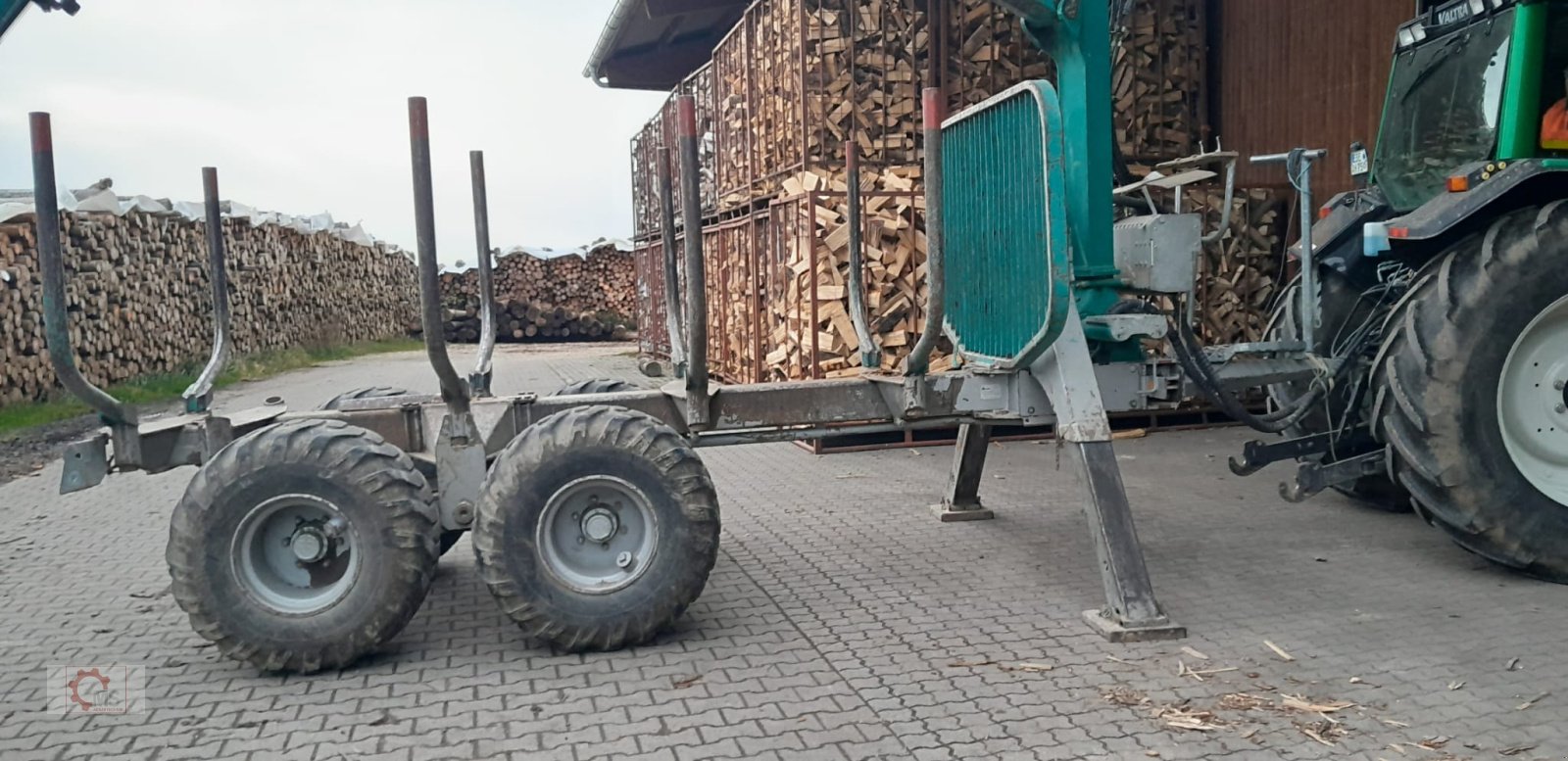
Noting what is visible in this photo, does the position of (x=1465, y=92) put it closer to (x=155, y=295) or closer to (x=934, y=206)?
(x=934, y=206)

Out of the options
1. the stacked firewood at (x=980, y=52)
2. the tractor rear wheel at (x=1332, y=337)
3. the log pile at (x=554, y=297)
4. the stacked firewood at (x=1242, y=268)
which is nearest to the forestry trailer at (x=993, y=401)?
the tractor rear wheel at (x=1332, y=337)

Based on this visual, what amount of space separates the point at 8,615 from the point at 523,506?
8.85 ft

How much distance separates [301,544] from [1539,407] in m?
5.29

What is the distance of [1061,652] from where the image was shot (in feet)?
13.8

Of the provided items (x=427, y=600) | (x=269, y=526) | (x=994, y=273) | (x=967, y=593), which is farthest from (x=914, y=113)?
(x=269, y=526)

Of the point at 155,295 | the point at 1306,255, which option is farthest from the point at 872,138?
the point at 155,295

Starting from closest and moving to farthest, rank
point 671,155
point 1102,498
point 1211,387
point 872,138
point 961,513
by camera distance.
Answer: point 1102,498 → point 1211,387 → point 961,513 → point 671,155 → point 872,138

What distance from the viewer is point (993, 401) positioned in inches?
193

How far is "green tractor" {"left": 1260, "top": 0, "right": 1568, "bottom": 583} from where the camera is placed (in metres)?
4.82

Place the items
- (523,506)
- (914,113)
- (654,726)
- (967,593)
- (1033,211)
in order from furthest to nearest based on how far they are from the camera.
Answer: (914,113) → (967,593) → (1033,211) → (523,506) → (654,726)

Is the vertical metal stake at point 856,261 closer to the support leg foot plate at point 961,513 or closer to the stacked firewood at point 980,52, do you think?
the support leg foot plate at point 961,513

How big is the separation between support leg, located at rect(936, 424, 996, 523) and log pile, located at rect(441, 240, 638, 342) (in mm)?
20704

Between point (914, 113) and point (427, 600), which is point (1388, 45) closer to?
point (914, 113)

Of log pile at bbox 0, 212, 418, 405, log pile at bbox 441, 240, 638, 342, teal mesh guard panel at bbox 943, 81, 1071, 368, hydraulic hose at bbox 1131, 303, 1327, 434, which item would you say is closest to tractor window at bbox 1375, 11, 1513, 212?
hydraulic hose at bbox 1131, 303, 1327, 434
